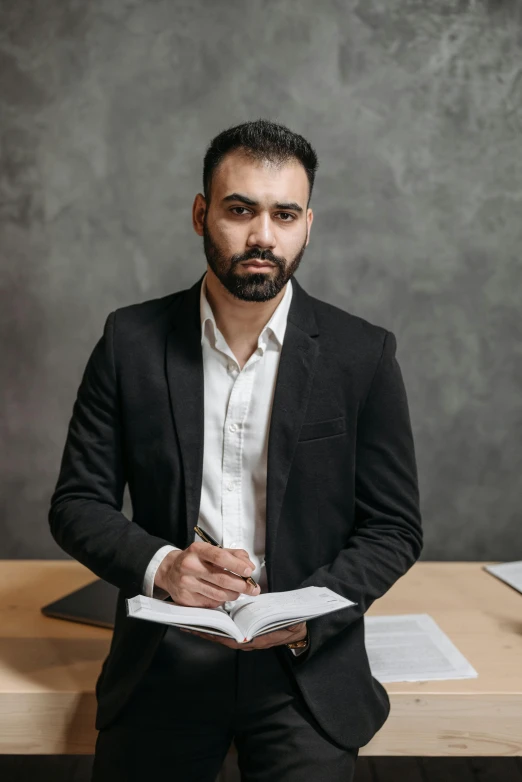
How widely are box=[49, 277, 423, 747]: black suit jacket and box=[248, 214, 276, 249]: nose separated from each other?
0.64 feet

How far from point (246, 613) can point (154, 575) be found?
0.22 m

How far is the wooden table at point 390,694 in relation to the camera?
5.79 feet

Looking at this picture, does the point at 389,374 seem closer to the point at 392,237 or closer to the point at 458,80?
the point at 392,237

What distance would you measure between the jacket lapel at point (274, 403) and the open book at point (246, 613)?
219mm

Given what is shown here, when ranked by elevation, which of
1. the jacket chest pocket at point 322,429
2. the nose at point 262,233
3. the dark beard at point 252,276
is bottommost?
the jacket chest pocket at point 322,429

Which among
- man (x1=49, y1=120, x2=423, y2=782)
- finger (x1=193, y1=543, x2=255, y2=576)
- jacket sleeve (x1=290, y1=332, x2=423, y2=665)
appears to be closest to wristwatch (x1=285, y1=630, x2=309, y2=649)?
man (x1=49, y1=120, x2=423, y2=782)

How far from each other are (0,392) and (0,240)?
472mm

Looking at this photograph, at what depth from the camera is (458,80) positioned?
2434mm

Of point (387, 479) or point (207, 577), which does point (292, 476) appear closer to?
point (387, 479)

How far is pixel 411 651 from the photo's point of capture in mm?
1972

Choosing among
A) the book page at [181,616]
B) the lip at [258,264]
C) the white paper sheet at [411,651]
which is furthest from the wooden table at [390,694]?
the lip at [258,264]

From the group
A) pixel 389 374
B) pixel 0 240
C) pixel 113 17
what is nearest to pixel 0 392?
pixel 0 240

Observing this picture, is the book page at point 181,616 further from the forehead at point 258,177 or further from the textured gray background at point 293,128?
the textured gray background at point 293,128

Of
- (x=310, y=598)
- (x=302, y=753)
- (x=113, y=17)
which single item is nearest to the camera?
(x=310, y=598)
